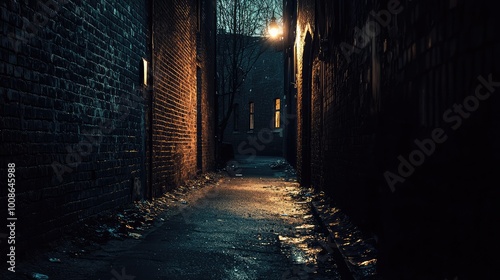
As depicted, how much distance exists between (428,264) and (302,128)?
9.31 meters

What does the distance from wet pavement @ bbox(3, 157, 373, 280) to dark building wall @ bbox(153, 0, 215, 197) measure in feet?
6.60

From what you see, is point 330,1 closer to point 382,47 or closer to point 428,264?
point 382,47

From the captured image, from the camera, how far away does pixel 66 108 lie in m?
4.88

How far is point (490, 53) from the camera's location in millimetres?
1688

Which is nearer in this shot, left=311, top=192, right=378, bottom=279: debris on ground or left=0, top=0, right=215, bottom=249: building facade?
left=311, top=192, right=378, bottom=279: debris on ground

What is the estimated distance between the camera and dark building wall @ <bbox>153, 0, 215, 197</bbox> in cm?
898

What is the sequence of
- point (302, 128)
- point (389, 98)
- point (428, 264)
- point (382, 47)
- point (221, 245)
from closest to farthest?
point (428, 264), point (389, 98), point (382, 47), point (221, 245), point (302, 128)

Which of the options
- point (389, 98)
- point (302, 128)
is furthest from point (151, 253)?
point (302, 128)

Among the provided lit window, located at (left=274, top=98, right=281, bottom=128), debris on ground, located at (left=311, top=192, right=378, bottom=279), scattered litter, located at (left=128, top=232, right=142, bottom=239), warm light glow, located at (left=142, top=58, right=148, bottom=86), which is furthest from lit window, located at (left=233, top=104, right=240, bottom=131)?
scattered litter, located at (left=128, top=232, right=142, bottom=239)

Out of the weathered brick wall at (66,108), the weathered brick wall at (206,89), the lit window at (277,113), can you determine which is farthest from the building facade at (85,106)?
the lit window at (277,113)

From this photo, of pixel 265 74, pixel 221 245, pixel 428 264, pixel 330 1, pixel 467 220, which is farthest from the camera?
pixel 265 74

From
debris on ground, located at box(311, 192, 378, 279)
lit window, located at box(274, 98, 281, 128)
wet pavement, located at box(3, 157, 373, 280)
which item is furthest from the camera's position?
lit window, located at box(274, 98, 281, 128)

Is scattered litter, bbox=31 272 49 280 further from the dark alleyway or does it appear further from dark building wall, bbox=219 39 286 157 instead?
dark building wall, bbox=219 39 286 157

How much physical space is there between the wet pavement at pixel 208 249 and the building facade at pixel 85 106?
1.66ft
